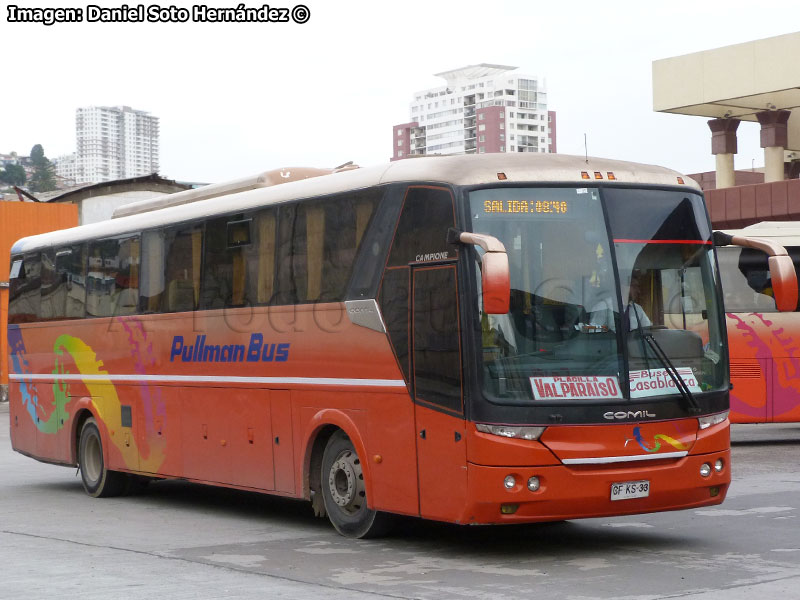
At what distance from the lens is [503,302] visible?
29.4ft

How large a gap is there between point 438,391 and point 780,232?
12.8m

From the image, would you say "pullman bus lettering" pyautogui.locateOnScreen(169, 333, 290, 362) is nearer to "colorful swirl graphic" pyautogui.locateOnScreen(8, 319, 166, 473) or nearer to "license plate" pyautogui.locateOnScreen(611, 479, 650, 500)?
"colorful swirl graphic" pyautogui.locateOnScreen(8, 319, 166, 473)

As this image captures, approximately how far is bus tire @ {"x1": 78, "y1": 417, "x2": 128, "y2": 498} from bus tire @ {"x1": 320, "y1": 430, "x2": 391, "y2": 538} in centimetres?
520

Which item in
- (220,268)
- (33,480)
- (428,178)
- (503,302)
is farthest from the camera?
(33,480)

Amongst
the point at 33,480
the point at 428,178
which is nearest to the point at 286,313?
the point at 428,178

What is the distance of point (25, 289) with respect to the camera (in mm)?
18141

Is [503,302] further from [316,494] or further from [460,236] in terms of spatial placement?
[316,494]

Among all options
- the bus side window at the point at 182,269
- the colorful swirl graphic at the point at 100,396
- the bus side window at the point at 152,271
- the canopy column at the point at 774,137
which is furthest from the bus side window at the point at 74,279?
the canopy column at the point at 774,137

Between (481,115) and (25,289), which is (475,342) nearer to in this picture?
(25,289)

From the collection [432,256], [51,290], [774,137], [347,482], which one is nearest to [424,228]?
[432,256]

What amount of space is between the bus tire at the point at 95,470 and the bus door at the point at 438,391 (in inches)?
273

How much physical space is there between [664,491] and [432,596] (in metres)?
2.43

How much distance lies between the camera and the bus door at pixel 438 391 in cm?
980

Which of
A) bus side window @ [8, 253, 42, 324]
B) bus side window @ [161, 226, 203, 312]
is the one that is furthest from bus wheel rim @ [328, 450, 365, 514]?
bus side window @ [8, 253, 42, 324]
